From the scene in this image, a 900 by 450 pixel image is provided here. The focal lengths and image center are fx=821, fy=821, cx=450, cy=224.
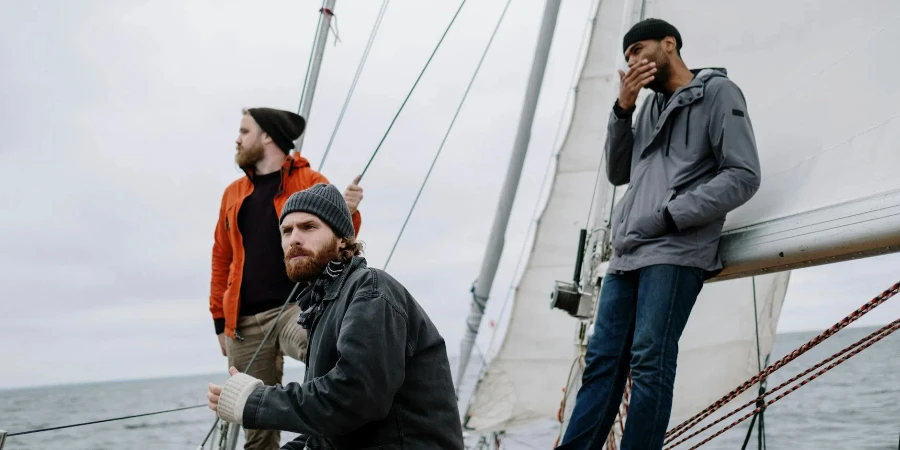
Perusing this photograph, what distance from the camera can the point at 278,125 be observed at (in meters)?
4.09

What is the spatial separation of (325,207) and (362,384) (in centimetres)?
60

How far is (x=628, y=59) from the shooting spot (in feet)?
9.31

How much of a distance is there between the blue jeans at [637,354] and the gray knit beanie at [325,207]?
0.96 m

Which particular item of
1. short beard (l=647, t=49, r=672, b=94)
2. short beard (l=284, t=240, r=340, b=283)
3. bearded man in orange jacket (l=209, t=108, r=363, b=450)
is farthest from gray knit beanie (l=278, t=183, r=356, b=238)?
bearded man in orange jacket (l=209, t=108, r=363, b=450)

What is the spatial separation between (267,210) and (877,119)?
267 centimetres

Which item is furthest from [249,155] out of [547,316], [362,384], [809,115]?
[547,316]

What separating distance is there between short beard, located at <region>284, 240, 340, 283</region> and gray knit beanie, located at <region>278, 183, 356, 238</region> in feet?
0.28

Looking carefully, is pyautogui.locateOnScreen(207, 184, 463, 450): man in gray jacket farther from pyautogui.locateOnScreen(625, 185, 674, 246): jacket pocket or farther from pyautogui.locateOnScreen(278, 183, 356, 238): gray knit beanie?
pyautogui.locateOnScreen(625, 185, 674, 246): jacket pocket

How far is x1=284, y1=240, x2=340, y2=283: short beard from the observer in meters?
2.19

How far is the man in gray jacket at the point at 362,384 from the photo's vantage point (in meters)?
1.85

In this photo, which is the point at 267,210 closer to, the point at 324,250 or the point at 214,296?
the point at 214,296

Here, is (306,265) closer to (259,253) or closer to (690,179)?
(690,179)

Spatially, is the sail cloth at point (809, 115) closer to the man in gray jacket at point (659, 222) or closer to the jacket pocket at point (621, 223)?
the man in gray jacket at point (659, 222)

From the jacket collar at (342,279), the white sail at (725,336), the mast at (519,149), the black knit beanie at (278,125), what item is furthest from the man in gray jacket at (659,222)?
the mast at (519,149)
